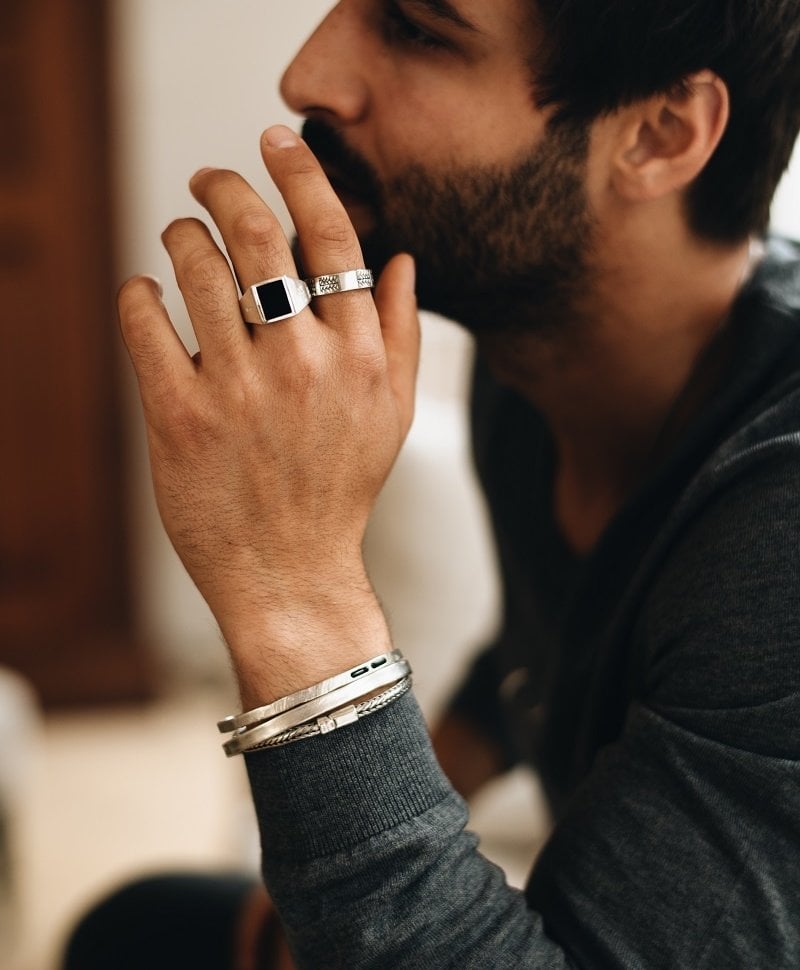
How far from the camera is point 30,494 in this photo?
269 centimetres

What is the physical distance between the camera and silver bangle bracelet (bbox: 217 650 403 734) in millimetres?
782

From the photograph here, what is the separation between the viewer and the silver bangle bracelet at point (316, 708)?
2.55ft

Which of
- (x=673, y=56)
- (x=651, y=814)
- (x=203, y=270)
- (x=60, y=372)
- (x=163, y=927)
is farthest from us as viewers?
(x=60, y=372)

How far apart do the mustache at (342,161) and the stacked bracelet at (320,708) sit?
1.52 ft

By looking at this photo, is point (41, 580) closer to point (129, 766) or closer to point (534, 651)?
point (129, 766)

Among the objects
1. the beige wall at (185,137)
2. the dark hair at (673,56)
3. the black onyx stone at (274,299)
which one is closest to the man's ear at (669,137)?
the dark hair at (673,56)

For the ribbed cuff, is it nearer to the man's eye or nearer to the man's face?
the man's face

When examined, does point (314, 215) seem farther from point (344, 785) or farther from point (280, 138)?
point (344, 785)

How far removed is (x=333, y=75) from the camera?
3.27 ft

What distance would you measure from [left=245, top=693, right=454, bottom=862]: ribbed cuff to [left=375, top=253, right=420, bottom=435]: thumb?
0.88 feet

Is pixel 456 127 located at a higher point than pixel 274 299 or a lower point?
higher

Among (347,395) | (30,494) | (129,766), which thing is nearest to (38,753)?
(129,766)

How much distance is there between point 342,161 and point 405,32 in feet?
0.42

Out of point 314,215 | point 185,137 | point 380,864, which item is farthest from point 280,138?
point 185,137
